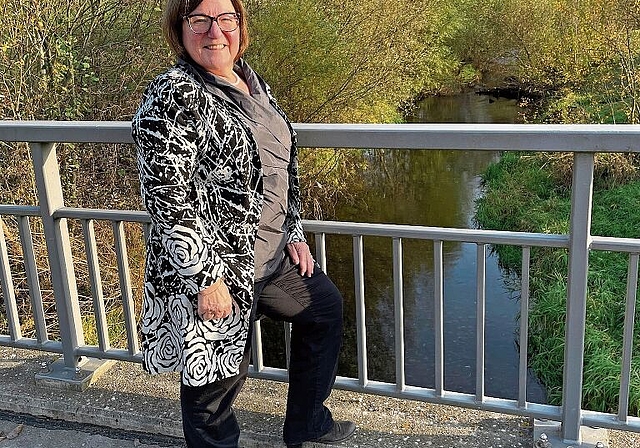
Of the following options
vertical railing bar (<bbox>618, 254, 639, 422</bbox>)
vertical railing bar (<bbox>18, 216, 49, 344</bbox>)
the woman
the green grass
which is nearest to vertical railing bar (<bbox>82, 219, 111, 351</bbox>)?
vertical railing bar (<bbox>18, 216, 49, 344</bbox>)

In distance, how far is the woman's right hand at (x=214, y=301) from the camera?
5.84 feet

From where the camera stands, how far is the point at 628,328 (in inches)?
80.6

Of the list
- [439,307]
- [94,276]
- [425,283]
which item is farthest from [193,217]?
[425,283]

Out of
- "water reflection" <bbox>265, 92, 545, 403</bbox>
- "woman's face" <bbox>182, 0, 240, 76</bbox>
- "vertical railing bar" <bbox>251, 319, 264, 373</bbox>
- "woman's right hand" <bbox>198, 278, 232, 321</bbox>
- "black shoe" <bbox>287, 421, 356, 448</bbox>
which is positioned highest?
"woman's face" <bbox>182, 0, 240, 76</bbox>

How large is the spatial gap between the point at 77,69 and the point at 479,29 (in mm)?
18960

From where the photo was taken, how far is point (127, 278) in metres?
2.62

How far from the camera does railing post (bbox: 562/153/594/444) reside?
75.2 inches

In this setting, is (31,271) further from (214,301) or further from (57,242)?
(214,301)

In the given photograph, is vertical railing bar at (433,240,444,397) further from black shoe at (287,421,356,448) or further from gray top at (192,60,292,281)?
gray top at (192,60,292,281)

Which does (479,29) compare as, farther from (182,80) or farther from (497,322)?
(182,80)

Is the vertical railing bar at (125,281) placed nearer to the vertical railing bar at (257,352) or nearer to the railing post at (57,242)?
the railing post at (57,242)

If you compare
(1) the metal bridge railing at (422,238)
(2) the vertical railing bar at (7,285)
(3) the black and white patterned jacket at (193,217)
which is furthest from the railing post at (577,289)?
(2) the vertical railing bar at (7,285)

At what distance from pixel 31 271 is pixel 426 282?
Result: 6.02 metres

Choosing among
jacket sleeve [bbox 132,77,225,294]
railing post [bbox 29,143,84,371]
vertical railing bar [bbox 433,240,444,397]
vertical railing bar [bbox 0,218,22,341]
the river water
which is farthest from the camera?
the river water
